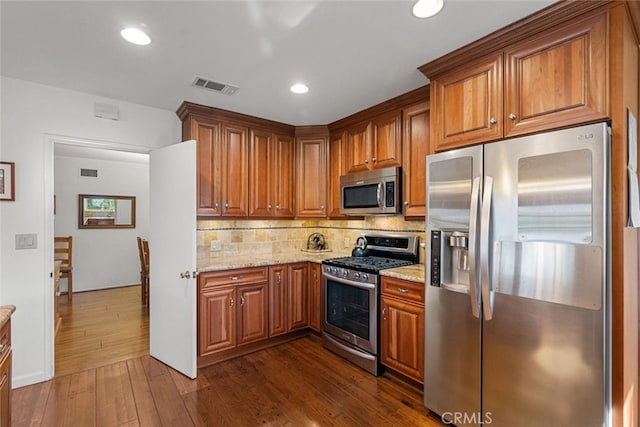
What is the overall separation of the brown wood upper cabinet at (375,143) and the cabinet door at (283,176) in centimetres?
74

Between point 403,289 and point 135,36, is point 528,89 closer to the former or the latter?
point 403,289

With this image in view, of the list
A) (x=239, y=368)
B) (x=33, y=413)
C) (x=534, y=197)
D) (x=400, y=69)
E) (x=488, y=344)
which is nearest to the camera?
(x=534, y=197)

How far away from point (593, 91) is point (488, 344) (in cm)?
145

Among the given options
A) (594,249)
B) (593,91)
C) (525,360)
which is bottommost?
(525,360)

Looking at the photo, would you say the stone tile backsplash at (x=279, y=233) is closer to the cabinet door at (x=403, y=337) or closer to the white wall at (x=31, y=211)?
the cabinet door at (x=403, y=337)

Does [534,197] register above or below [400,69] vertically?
below

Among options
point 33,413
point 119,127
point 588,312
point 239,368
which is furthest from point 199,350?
point 588,312

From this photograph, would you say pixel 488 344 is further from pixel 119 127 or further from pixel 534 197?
pixel 119 127

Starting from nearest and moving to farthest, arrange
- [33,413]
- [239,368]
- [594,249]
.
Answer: [594,249] → [33,413] → [239,368]

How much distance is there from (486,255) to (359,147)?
1.98m

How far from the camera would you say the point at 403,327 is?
2.52m

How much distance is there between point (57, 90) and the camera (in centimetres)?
272

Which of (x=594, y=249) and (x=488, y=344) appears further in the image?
(x=488, y=344)

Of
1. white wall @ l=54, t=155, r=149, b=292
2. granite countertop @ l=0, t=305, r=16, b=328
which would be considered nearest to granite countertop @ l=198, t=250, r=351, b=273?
granite countertop @ l=0, t=305, r=16, b=328
